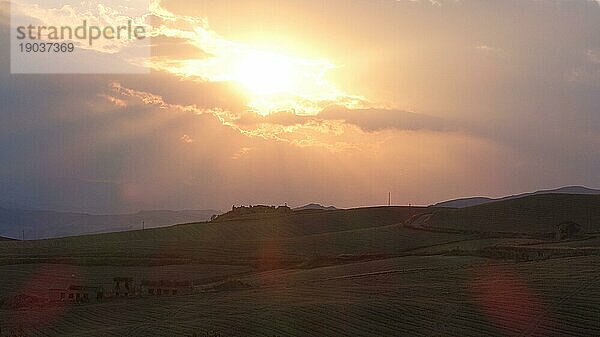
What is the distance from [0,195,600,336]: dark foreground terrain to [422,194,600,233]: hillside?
1.99 ft

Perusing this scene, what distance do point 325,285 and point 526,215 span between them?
2142 inches

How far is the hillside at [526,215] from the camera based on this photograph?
76.4 meters

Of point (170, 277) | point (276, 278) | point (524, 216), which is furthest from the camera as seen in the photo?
point (524, 216)

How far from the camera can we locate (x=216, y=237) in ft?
281

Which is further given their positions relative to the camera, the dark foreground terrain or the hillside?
the hillside

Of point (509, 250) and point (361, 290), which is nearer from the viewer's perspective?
point (361, 290)

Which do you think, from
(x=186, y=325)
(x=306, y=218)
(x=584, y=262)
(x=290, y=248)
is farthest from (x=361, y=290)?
(x=306, y=218)

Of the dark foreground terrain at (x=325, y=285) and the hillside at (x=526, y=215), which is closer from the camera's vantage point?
the dark foreground terrain at (x=325, y=285)

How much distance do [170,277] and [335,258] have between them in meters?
13.6

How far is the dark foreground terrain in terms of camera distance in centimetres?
2431

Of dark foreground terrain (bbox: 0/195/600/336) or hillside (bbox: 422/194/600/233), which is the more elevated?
hillside (bbox: 422/194/600/233)

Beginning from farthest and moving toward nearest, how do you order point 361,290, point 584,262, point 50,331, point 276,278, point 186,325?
1. point 276,278
2. point 584,262
3. point 361,290
4. point 50,331
5. point 186,325

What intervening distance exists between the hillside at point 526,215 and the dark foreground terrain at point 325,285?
0.61 meters

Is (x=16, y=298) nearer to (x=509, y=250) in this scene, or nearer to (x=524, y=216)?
(x=509, y=250)
